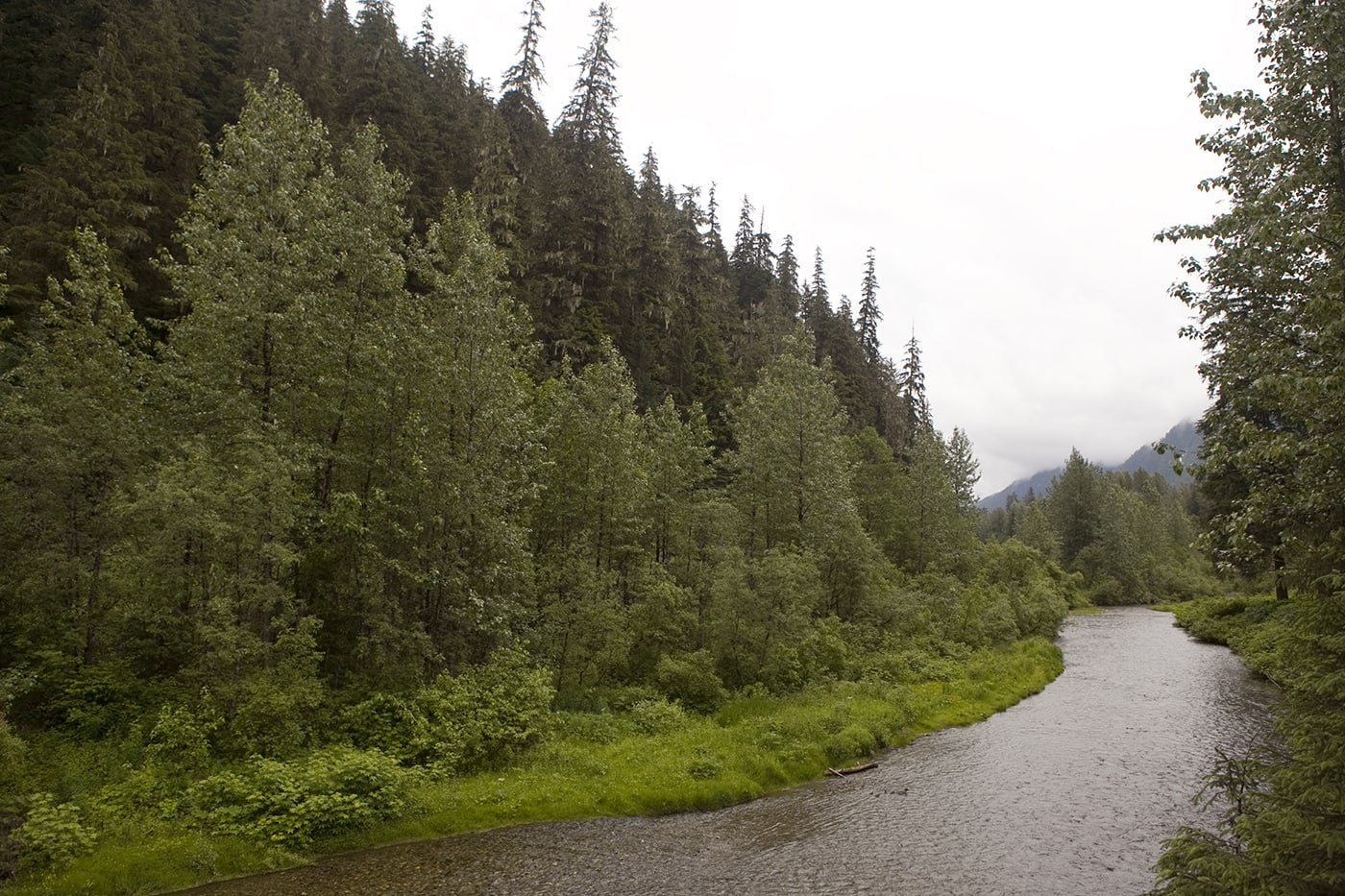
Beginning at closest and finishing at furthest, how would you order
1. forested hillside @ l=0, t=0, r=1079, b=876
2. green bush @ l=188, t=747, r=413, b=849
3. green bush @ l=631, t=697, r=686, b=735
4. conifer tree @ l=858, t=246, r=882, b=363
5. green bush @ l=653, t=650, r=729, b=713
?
green bush @ l=188, t=747, r=413, b=849
forested hillside @ l=0, t=0, r=1079, b=876
green bush @ l=631, t=697, r=686, b=735
green bush @ l=653, t=650, r=729, b=713
conifer tree @ l=858, t=246, r=882, b=363

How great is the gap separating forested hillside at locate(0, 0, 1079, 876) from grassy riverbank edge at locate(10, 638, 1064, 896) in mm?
465

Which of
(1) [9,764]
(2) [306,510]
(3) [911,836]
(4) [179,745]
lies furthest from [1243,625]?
(1) [9,764]

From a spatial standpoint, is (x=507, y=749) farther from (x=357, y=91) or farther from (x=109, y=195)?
(x=357, y=91)

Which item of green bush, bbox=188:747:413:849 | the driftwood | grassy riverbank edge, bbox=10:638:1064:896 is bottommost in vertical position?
the driftwood

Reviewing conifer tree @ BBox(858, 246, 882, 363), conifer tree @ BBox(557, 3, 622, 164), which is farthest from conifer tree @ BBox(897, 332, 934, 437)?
conifer tree @ BBox(557, 3, 622, 164)

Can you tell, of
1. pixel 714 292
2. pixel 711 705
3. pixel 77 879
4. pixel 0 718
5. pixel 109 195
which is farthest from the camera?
pixel 714 292

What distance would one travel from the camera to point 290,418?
20109 mm

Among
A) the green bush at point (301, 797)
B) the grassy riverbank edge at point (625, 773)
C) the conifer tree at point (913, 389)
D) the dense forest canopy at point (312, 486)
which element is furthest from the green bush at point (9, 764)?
the conifer tree at point (913, 389)

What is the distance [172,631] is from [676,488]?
72.0 ft

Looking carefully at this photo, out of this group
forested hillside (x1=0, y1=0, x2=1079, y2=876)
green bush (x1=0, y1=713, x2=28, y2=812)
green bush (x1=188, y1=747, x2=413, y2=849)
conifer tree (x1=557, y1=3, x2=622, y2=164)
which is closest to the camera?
green bush (x1=0, y1=713, x2=28, y2=812)

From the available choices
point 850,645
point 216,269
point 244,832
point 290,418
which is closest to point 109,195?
point 216,269

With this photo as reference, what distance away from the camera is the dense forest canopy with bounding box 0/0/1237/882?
16.4 metres

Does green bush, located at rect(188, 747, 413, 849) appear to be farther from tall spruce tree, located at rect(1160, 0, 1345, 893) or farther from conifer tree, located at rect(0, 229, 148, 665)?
tall spruce tree, located at rect(1160, 0, 1345, 893)

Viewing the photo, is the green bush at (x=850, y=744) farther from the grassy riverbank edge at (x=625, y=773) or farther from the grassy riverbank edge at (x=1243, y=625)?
the grassy riverbank edge at (x=1243, y=625)
